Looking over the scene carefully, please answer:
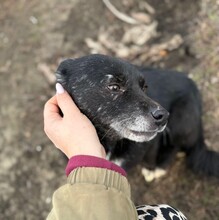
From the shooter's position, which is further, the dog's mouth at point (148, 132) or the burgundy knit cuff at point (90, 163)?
the dog's mouth at point (148, 132)

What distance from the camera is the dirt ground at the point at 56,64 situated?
3451 mm

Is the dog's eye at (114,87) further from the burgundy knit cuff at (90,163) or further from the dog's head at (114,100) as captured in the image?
the burgundy knit cuff at (90,163)

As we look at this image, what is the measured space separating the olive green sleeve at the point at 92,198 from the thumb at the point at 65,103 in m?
0.39

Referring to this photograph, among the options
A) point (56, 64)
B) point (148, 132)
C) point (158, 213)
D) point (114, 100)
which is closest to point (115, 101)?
point (114, 100)

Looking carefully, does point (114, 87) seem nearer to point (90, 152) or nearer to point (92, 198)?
point (90, 152)

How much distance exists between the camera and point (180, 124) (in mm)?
3281

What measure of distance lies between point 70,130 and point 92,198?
40 cm

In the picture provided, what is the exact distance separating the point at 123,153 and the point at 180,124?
2.15ft

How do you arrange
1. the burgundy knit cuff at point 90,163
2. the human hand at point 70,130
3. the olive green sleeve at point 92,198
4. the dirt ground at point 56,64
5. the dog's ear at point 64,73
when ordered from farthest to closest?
the dirt ground at point 56,64, the dog's ear at point 64,73, the human hand at point 70,130, the burgundy knit cuff at point 90,163, the olive green sleeve at point 92,198

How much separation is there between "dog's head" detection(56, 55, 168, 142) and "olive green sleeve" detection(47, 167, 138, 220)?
577 mm

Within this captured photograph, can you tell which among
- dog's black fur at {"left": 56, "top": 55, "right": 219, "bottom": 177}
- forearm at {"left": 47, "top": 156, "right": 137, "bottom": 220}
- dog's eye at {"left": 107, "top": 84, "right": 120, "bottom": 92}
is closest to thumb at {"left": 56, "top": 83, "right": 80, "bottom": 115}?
dog's black fur at {"left": 56, "top": 55, "right": 219, "bottom": 177}

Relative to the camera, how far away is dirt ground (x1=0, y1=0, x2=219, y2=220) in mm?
3451

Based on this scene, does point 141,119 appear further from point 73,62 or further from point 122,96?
point 73,62

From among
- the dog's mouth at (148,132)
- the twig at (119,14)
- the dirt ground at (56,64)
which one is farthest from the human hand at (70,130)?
the twig at (119,14)
